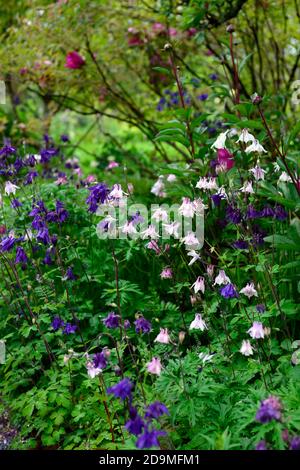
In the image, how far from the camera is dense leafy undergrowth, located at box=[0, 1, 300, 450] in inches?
80.0

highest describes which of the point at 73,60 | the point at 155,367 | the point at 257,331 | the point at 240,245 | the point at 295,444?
the point at 73,60

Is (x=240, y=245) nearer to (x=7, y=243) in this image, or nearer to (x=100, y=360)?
(x=100, y=360)

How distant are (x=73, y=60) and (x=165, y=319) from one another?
2727mm

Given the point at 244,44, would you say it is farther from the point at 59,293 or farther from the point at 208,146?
the point at 59,293

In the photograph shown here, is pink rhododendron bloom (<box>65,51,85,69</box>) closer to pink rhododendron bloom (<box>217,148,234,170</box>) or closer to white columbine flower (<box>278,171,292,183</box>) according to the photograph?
pink rhododendron bloom (<box>217,148,234,170</box>)

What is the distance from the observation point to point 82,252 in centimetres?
303

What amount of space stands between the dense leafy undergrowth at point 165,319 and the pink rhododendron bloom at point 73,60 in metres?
1.40

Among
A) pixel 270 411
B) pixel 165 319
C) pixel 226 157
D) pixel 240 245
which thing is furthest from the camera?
pixel 226 157

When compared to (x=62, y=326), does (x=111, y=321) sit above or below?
below

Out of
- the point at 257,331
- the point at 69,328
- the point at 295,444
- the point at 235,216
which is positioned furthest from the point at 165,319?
the point at 295,444

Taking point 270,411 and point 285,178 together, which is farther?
point 285,178

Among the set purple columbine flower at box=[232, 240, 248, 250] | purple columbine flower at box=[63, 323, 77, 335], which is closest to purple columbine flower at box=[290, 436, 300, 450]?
purple columbine flower at box=[232, 240, 248, 250]

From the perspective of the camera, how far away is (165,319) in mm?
2836

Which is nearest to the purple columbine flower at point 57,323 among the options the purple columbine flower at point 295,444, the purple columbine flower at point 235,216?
the purple columbine flower at point 235,216
